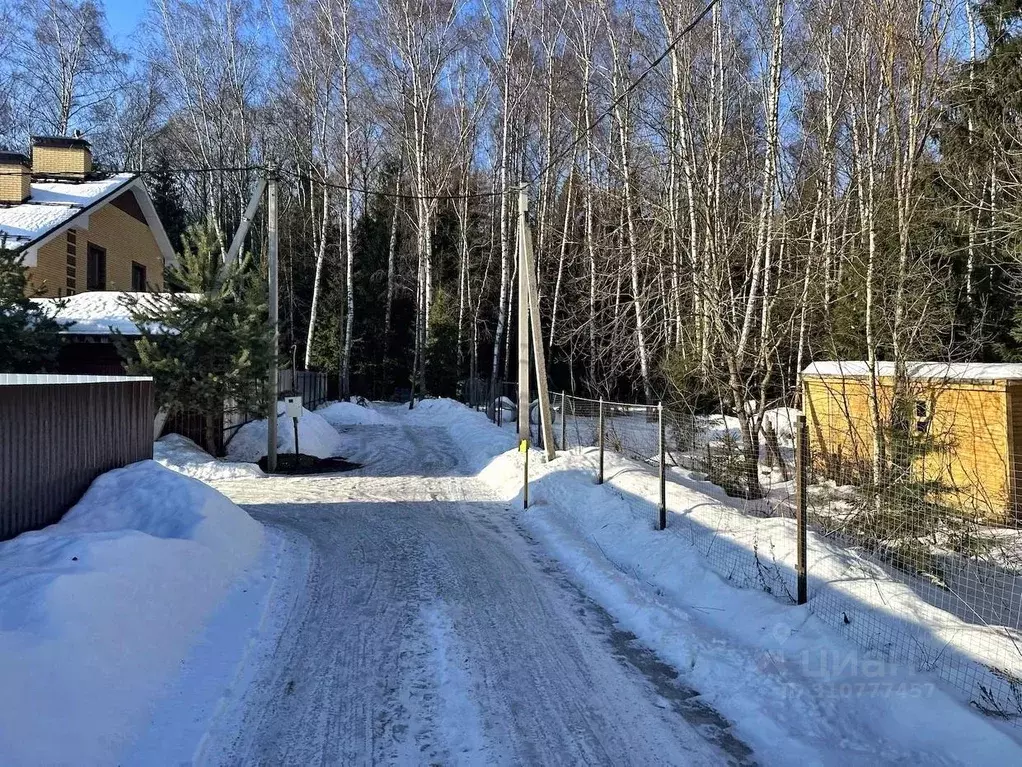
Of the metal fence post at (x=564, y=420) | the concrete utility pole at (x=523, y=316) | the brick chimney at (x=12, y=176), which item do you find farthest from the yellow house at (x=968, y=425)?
the brick chimney at (x=12, y=176)

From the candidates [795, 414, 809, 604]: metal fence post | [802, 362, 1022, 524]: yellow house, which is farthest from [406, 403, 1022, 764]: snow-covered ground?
[802, 362, 1022, 524]: yellow house

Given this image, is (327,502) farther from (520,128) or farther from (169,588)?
(520,128)

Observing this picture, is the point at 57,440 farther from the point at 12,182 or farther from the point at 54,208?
the point at 12,182

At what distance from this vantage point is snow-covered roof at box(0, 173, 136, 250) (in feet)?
61.1

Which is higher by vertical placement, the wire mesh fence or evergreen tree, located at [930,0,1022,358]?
evergreen tree, located at [930,0,1022,358]

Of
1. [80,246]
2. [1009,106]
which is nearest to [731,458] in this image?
[1009,106]

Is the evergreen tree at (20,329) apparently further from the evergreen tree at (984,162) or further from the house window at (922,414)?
the evergreen tree at (984,162)

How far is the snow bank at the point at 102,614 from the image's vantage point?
11.7 ft

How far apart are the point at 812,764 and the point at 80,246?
2405cm

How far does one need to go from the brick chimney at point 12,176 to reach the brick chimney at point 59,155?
2716 millimetres

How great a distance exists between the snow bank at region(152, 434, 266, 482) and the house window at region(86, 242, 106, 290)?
11.3 m

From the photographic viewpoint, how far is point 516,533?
9305 millimetres

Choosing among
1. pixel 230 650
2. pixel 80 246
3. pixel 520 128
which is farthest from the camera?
pixel 520 128

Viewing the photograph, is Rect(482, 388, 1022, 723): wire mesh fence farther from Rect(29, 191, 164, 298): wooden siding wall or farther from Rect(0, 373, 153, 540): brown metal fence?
Rect(29, 191, 164, 298): wooden siding wall
